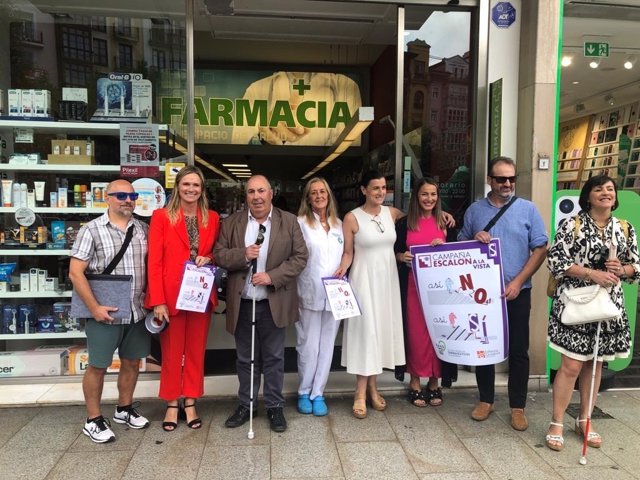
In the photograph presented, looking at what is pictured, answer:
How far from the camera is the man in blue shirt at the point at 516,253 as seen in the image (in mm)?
3363

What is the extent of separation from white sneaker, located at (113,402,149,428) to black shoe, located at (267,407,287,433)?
34.1 inches

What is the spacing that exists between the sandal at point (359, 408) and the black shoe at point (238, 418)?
0.79m

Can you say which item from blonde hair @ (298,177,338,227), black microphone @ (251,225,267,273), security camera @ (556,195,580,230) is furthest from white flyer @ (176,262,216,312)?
security camera @ (556,195,580,230)

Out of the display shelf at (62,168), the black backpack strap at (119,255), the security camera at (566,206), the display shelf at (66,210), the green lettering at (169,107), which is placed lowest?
the black backpack strap at (119,255)

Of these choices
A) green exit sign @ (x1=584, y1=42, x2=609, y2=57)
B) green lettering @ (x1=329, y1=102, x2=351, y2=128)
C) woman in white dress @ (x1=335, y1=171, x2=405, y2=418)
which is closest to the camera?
woman in white dress @ (x1=335, y1=171, x2=405, y2=418)

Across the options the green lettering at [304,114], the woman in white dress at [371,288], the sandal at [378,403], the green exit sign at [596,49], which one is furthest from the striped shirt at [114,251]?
the green lettering at [304,114]

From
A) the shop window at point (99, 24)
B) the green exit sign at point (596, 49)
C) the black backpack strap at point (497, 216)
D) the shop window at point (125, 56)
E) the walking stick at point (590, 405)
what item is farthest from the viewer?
the green exit sign at point (596, 49)

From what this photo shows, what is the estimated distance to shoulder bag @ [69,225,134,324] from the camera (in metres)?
3.02

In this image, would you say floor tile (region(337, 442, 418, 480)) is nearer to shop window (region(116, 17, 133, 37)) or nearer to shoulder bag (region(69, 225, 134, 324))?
shoulder bag (region(69, 225, 134, 324))

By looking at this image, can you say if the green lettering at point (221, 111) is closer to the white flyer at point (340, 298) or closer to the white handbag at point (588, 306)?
the white flyer at point (340, 298)

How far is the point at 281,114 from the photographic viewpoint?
8.37m

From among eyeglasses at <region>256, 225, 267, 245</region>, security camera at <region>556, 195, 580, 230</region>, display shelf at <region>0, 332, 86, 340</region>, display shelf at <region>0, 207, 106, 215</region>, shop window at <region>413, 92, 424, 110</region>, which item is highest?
shop window at <region>413, 92, 424, 110</region>

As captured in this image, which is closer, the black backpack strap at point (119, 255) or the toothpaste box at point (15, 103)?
the black backpack strap at point (119, 255)

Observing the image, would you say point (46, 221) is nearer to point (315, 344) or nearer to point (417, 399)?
point (315, 344)
